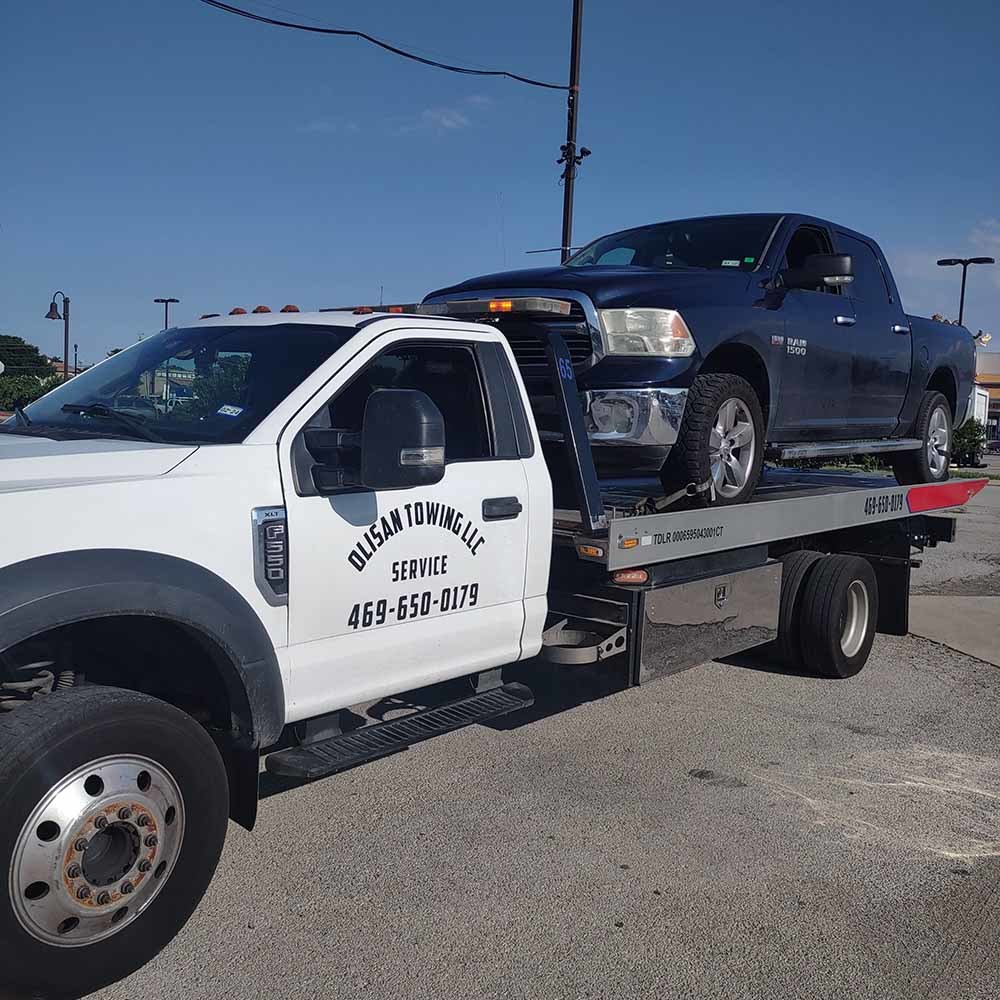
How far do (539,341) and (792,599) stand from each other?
2752 mm

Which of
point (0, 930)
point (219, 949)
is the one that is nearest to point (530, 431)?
point (219, 949)

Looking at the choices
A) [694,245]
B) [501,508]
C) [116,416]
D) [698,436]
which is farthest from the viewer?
[694,245]

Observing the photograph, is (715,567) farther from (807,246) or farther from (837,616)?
(807,246)

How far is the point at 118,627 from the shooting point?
3.49 metres

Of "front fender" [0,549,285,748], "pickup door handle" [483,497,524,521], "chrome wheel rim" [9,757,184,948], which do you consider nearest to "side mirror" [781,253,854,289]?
"pickup door handle" [483,497,524,521]

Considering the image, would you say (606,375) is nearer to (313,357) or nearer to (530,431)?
(530,431)

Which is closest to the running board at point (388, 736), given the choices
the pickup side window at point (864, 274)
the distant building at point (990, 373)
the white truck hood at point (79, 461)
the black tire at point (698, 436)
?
the white truck hood at point (79, 461)

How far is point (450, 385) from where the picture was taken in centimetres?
482

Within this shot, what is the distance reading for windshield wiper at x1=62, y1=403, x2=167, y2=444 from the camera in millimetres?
3912

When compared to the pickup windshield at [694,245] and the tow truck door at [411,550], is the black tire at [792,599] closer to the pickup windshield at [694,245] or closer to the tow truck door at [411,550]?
the pickup windshield at [694,245]

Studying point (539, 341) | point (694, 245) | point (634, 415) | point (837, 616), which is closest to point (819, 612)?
point (837, 616)

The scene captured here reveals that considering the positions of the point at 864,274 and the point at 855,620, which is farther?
the point at 864,274

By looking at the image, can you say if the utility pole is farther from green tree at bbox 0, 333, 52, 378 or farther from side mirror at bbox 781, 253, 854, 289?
green tree at bbox 0, 333, 52, 378

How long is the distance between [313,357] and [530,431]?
1080mm
